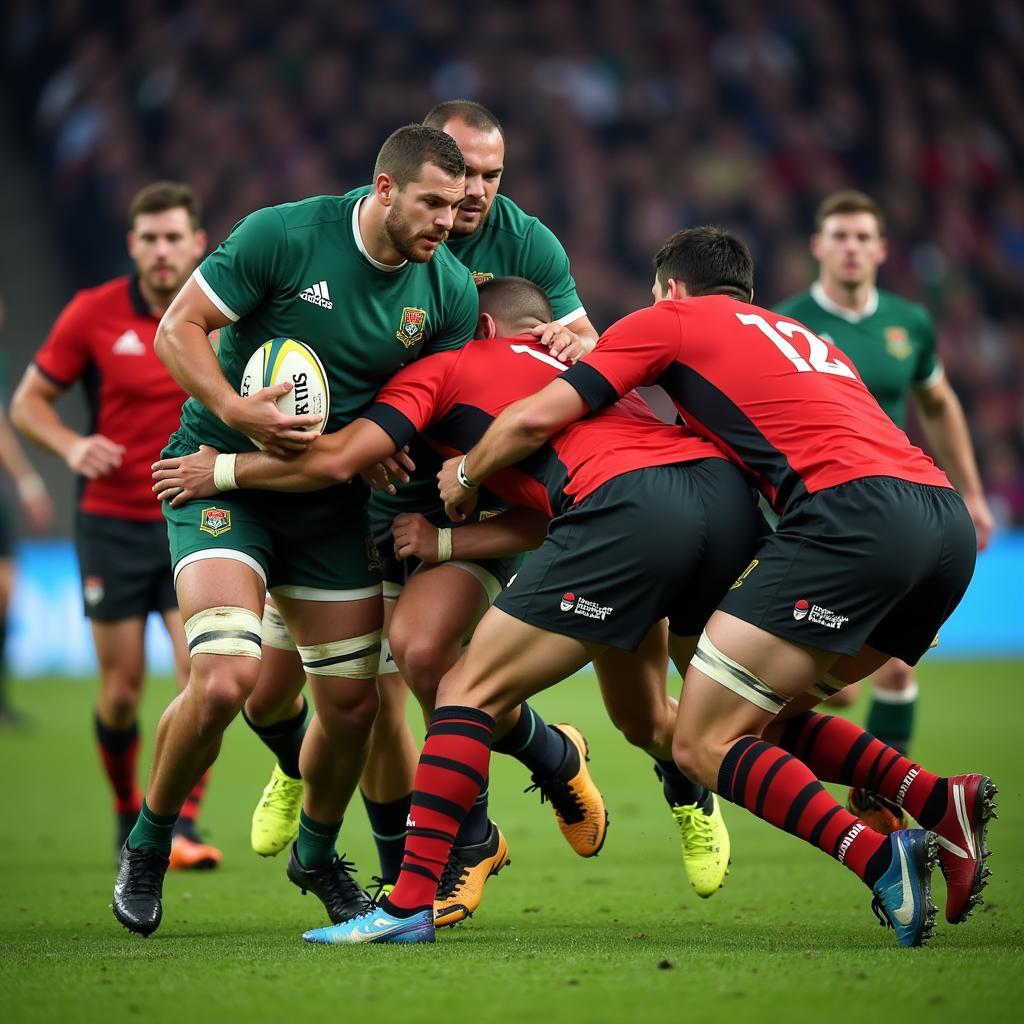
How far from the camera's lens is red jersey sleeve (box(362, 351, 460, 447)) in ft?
16.1

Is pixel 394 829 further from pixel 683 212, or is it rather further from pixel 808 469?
pixel 683 212

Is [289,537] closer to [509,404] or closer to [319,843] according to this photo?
[509,404]

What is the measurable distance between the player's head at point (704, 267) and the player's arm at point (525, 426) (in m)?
0.63

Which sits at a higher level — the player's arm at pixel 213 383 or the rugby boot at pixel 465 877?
the player's arm at pixel 213 383

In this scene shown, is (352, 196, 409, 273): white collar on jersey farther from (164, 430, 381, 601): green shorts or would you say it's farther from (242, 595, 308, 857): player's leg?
(242, 595, 308, 857): player's leg

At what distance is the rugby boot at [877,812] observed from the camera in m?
5.65

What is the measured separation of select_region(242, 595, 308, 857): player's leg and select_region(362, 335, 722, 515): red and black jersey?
1102 mm

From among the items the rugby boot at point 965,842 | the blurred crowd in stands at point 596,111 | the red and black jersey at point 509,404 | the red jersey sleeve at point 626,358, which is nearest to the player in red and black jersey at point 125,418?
the red and black jersey at point 509,404

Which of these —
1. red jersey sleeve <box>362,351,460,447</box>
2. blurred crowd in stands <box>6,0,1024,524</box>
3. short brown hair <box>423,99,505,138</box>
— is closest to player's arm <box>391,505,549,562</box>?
red jersey sleeve <box>362,351,460,447</box>

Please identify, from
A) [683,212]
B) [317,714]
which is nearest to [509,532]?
[317,714]

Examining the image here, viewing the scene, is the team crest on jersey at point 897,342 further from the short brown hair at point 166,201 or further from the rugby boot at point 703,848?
the short brown hair at point 166,201

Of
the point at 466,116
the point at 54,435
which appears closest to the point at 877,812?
the point at 466,116

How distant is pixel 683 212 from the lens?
61.0 ft

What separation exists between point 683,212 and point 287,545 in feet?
46.5
